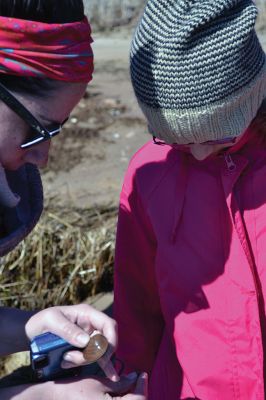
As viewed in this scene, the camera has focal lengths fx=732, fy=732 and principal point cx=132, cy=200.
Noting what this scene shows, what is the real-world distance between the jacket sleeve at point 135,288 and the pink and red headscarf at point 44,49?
715mm

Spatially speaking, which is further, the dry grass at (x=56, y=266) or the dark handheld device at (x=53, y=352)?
the dry grass at (x=56, y=266)

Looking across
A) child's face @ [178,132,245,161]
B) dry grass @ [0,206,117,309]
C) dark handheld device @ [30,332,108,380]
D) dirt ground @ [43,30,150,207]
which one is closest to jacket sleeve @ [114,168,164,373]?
child's face @ [178,132,245,161]

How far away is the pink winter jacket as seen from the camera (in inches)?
86.0

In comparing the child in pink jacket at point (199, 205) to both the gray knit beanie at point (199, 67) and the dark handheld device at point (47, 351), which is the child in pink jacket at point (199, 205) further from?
the dark handheld device at point (47, 351)

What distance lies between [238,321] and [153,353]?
1.79ft

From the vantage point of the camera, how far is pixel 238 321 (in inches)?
86.4

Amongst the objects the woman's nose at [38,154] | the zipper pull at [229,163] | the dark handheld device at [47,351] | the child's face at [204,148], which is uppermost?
the woman's nose at [38,154]

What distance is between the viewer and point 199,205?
2279 mm

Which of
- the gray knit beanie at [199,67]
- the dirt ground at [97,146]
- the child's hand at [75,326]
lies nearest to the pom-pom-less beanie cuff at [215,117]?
the gray knit beanie at [199,67]

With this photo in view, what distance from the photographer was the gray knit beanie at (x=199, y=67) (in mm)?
1957

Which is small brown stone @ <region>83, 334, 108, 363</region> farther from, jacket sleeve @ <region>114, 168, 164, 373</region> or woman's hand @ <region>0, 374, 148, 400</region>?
jacket sleeve @ <region>114, 168, 164, 373</region>

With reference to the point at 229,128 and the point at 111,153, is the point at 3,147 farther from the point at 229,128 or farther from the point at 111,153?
the point at 111,153

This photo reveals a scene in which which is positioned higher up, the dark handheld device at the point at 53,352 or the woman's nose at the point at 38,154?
the woman's nose at the point at 38,154

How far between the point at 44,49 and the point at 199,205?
0.79m
